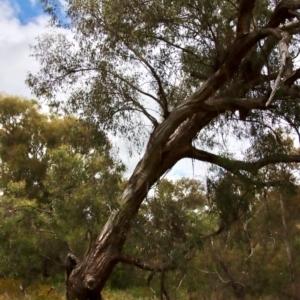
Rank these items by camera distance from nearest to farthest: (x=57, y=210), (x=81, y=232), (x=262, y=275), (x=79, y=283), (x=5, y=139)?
(x=79, y=283), (x=57, y=210), (x=81, y=232), (x=262, y=275), (x=5, y=139)

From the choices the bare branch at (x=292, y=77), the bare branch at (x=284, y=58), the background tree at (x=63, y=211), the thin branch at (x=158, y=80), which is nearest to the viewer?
the bare branch at (x=284, y=58)

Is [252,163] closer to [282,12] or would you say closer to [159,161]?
[159,161]

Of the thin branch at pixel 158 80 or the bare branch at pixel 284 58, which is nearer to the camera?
the bare branch at pixel 284 58

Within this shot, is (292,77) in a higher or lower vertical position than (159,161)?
higher

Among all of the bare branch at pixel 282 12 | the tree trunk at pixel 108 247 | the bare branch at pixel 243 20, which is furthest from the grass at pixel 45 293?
the bare branch at pixel 282 12

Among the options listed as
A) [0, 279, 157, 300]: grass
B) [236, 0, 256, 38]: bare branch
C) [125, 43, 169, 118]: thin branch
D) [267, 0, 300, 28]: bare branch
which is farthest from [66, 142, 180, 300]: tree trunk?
[267, 0, 300, 28]: bare branch

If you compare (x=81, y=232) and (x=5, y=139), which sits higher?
(x=5, y=139)

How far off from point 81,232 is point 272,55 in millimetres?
4844

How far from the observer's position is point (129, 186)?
25.2 ft

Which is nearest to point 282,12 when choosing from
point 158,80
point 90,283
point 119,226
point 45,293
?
point 158,80

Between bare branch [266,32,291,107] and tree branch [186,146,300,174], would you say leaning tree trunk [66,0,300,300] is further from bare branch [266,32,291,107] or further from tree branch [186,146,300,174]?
bare branch [266,32,291,107]

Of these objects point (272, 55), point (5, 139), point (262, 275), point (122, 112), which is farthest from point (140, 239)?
point (5, 139)

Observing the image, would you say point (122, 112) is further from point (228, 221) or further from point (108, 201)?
point (228, 221)

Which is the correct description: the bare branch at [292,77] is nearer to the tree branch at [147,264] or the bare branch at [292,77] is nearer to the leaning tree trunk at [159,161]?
the leaning tree trunk at [159,161]
